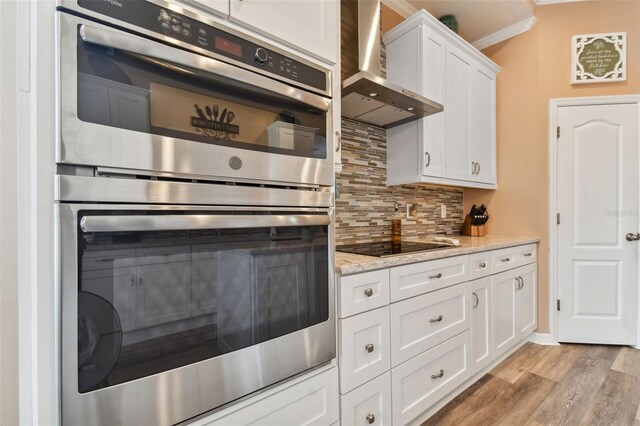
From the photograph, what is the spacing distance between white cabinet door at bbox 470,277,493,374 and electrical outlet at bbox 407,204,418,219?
0.74 m

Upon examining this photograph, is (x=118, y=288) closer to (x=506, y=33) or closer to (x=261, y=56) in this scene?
(x=261, y=56)

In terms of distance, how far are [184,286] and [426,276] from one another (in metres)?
1.23

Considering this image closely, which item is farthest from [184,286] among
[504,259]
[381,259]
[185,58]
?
[504,259]

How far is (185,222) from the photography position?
82 cm

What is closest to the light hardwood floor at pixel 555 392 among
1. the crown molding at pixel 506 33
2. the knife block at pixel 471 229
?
the knife block at pixel 471 229

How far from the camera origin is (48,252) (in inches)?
26.3

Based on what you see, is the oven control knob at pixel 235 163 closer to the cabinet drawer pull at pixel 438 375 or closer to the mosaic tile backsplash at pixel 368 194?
the mosaic tile backsplash at pixel 368 194

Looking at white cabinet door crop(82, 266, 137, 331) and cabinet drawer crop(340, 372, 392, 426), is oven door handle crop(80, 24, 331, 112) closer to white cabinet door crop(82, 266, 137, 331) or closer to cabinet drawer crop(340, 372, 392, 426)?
white cabinet door crop(82, 266, 137, 331)

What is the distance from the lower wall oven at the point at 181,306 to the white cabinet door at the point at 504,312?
5.27 feet

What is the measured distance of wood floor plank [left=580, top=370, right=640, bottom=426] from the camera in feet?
5.56

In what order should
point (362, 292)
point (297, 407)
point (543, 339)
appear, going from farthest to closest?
point (543, 339)
point (362, 292)
point (297, 407)

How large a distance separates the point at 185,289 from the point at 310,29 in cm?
101

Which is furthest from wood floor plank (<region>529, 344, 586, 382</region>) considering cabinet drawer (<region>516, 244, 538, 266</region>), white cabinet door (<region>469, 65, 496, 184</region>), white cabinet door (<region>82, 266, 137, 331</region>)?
white cabinet door (<region>82, 266, 137, 331</region>)

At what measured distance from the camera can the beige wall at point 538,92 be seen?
2.61m
